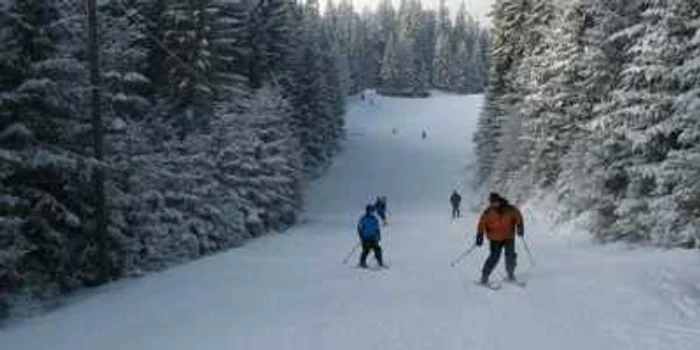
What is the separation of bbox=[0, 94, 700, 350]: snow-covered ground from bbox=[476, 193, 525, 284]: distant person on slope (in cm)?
60

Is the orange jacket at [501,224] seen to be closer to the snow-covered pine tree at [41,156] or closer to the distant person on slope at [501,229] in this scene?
the distant person on slope at [501,229]

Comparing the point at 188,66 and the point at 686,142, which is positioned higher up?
the point at 188,66

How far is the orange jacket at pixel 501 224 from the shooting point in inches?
715

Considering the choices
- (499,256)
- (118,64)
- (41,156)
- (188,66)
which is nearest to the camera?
(499,256)

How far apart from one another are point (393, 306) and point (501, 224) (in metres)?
3.68

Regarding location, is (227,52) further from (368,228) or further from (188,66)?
(368,228)

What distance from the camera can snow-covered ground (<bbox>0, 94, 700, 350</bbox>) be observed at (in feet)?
41.8

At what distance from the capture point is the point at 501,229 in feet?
59.7

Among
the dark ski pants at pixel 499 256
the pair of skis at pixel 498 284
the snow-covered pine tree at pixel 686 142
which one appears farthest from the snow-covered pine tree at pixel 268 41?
the pair of skis at pixel 498 284

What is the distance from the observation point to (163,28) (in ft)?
131

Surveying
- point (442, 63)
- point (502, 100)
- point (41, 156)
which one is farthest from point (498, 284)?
point (442, 63)

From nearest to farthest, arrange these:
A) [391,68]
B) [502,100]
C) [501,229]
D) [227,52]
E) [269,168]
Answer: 1. [501,229]
2. [269,168]
3. [227,52]
4. [502,100]
5. [391,68]

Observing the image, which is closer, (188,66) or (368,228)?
(368,228)

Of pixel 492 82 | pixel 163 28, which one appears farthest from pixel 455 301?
pixel 492 82
